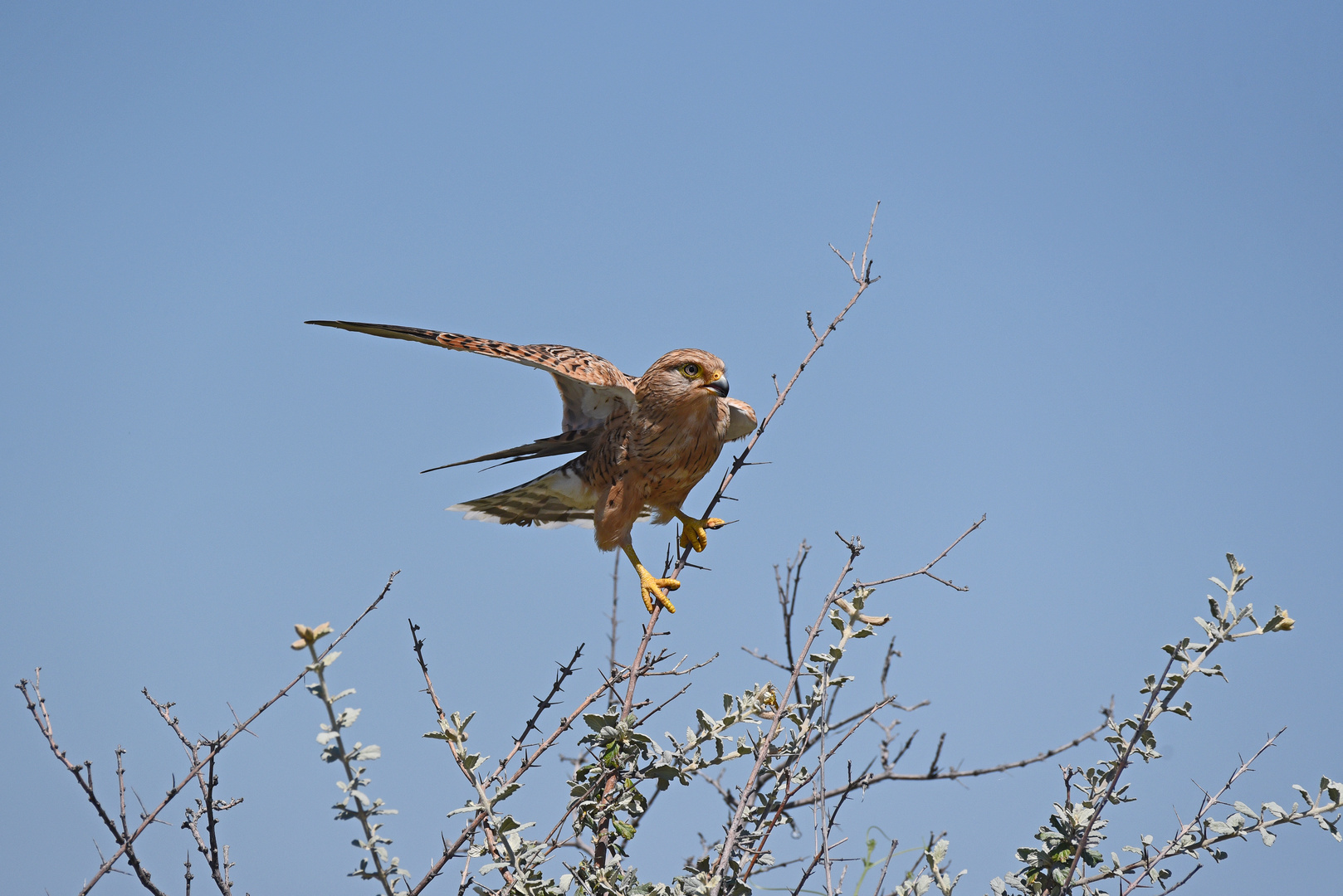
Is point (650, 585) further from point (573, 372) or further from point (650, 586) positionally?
point (573, 372)

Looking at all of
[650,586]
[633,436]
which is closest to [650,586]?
[650,586]

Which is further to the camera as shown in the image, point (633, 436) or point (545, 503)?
point (545, 503)

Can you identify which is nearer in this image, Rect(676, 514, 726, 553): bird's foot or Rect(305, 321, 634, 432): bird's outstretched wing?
Rect(305, 321, 634, 432): bird's outstretched wing

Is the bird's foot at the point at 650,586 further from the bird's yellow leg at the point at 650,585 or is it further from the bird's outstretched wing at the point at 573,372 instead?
the bird's outstretched wing at the point at 573,372

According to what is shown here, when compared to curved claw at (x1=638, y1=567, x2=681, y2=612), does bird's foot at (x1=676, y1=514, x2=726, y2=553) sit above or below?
above

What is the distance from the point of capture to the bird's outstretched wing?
11.5 ft

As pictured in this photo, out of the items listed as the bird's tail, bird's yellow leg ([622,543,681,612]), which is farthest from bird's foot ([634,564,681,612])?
the bird's tail

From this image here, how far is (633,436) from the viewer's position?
401cm

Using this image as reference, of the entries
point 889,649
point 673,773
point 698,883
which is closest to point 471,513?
point 889,649

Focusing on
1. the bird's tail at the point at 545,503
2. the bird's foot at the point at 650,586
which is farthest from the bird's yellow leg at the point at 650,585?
the bird's tail at the point at 545,503

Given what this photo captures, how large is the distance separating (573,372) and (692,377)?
0.50 meters

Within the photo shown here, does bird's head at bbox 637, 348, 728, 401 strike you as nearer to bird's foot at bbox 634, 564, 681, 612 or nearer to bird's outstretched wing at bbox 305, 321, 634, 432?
bird's outstretched wing at bbox 305, 321, 634, 432

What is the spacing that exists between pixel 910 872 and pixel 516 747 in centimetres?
93

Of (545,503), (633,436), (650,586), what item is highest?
(545,503)
